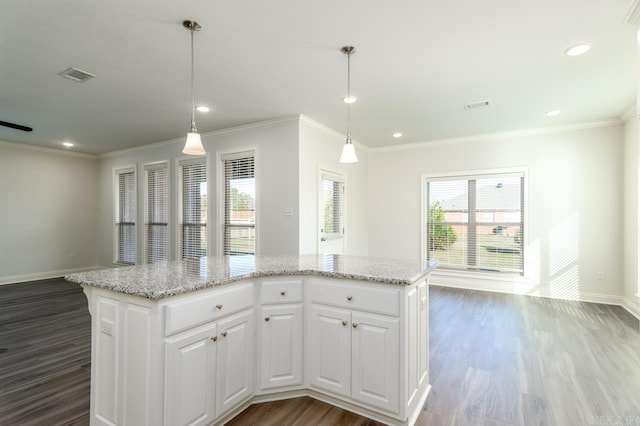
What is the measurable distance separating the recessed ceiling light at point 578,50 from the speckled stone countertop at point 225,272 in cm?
224

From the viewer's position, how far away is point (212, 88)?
137 inches

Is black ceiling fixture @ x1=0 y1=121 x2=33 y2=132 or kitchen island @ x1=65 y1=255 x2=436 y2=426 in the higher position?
black ceiling fixture @ x1=0 y1=121 x2=33 y2=132

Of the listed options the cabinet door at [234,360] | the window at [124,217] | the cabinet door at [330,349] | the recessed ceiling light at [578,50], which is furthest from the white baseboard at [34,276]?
the recessed ceiling light at [578,50]

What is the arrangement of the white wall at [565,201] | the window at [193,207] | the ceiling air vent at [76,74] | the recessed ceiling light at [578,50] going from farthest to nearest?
1. the window at [193,207]
2. the white wall at [565,201]
3. the ceiling air vent at [76,74]
4. the recessed ceiling light at [578,50]

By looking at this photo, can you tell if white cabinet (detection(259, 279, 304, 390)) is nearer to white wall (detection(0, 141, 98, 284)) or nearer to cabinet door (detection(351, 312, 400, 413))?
cabinet door (detection(351, 312, 400, 413))

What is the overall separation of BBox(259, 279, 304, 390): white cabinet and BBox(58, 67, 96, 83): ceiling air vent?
2.86 metres

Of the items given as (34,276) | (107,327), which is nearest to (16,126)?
(34,276)

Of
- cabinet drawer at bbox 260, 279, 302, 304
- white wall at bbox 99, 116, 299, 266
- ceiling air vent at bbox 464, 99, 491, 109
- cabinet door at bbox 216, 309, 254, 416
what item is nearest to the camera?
cabinet door at bbox 216, 309, 254, 416

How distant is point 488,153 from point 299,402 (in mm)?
5014

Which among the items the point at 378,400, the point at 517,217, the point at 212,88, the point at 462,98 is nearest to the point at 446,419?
the point at 378,400

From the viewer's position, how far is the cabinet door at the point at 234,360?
1.87 m

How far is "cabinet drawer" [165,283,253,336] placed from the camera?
1.61 metres

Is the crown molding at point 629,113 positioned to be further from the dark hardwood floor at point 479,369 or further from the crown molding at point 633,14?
the dark hardwood floor at point 479,369

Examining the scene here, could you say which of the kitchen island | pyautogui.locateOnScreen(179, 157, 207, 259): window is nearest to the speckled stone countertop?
the kitchen island
